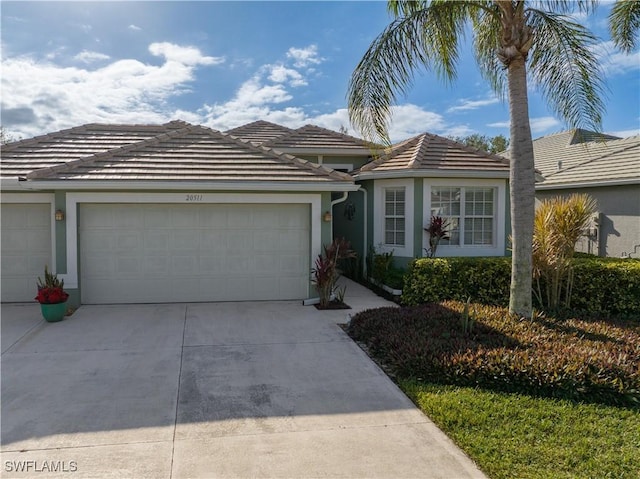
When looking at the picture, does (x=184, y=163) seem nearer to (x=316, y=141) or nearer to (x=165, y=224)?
(x=165, y=224)

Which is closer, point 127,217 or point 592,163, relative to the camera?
point 127,217

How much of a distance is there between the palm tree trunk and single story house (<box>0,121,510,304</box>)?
271cm

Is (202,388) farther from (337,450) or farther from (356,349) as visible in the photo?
(356,349)

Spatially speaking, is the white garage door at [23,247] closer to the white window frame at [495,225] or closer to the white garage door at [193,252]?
the white garage door at [193,252]

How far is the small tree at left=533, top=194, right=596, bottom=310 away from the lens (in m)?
8.71

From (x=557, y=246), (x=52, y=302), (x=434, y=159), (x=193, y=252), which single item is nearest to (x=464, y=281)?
(x=557, y=246)

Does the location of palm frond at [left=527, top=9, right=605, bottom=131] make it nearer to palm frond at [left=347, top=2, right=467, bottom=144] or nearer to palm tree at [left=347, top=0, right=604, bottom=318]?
palm tree at [left=347, top=0, right=604, bottom=318]

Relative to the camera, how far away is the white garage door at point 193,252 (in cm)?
966

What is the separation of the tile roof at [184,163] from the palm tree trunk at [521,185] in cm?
380

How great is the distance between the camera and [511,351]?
5875 millimetres

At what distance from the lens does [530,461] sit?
3801 mm

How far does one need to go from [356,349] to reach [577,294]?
5.27 metres

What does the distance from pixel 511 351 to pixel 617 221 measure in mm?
10256

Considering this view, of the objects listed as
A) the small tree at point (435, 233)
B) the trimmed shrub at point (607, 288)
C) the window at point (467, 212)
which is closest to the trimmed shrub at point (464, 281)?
the trimmed shrub at point (607, 288)
